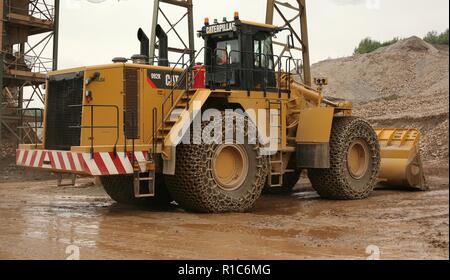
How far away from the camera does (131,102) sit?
9.53 m

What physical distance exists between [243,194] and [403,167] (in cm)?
456

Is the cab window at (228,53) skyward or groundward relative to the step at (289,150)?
skyward

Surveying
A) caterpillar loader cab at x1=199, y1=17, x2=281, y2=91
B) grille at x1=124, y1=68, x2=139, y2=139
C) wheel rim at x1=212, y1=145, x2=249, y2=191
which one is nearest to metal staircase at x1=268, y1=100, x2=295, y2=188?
caterpillar loader cab at x1=199, y1=17, x2=281, y2=91

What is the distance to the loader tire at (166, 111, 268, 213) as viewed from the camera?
30.2 feet

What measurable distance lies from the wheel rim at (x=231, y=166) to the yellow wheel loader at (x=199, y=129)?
2 centimetres

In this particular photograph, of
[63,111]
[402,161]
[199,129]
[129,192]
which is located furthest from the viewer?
[402,161]

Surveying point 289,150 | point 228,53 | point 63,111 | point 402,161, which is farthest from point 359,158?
point 63,111

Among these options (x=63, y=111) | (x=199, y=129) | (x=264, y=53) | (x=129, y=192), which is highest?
(x=264, y=53)

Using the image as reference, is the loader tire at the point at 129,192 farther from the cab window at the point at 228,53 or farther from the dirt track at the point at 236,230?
the cab window at the point at 228,53

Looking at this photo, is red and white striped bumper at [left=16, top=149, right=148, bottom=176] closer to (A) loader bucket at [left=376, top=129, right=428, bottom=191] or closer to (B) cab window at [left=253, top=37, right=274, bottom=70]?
(B) cab window at [left=253, top=37, right=274, bottom=70]

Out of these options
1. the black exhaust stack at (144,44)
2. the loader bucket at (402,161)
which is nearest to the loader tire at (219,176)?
the black exhaust stack at (144,44)

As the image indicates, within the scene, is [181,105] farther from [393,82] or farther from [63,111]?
[393,82]

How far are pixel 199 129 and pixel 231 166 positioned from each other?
3.18 feet

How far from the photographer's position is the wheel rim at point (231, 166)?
9664 millimetres
